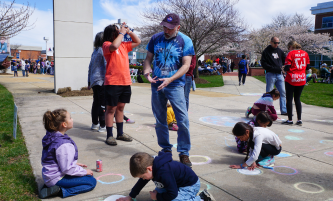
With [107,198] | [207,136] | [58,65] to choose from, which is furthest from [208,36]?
[107,198]

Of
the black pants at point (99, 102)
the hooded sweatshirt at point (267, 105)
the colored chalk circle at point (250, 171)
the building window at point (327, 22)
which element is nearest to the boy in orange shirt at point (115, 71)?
the black pants at point (99, 102)

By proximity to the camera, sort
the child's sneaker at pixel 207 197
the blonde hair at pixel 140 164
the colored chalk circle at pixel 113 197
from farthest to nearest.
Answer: the colored chalk circle at pixel 113 197
the child's sneaker at pixel 207 197
the blonde hair at pixel 140 164

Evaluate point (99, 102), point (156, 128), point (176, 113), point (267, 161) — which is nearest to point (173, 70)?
point (176, 113)

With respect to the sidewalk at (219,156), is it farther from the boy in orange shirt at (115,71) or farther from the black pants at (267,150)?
the boy in orange shirt at (115,71)

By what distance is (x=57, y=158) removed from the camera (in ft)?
8.59

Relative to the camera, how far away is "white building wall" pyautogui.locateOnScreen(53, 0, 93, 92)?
10.7 m

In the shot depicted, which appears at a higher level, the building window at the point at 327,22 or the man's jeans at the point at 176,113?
the building window at the point at 327,22

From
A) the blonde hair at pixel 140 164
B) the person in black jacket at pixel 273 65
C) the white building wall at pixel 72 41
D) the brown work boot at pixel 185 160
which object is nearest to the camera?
the blonde hair at pixel 140 164

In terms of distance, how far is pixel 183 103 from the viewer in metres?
3.43

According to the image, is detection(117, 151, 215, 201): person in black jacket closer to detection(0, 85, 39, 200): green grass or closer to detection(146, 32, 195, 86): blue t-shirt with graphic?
detection(0, 85, 39, 200): green grass

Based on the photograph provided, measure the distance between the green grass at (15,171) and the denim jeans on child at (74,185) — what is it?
0.87 feet

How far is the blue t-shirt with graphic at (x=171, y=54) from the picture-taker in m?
3.37

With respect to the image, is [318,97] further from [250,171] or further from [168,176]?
[168,176]

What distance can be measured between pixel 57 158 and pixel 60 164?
64 mm
